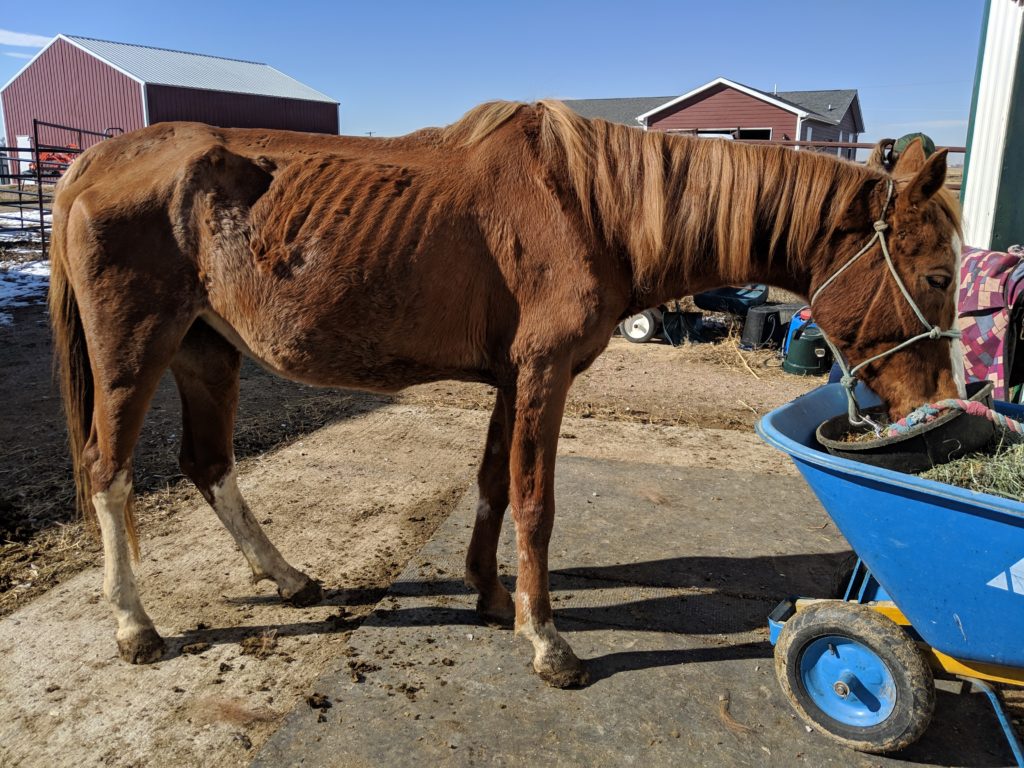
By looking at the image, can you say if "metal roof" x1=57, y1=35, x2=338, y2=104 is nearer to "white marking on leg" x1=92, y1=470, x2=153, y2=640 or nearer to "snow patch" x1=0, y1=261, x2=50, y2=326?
"snow patch" x1=0, y1=261, x2=50, y2=326

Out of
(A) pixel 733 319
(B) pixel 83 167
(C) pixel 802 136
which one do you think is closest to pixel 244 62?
(C) pixel 802 136

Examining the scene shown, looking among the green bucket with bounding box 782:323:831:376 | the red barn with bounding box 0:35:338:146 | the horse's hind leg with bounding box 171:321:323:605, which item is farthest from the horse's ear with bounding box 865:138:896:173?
the red barn with bounding box 0:35:338:146

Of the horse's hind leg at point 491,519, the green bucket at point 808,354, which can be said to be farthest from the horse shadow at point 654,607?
the green bucket at point 808,354

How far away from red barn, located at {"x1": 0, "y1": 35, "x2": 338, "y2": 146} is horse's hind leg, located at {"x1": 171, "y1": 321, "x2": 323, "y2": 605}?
32791 mm

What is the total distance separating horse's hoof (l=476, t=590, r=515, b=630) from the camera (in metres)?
2.95

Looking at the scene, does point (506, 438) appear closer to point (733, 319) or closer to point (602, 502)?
point (602, 502)

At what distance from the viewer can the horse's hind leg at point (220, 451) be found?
3.11m

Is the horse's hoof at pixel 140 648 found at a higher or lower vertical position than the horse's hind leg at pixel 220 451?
lower

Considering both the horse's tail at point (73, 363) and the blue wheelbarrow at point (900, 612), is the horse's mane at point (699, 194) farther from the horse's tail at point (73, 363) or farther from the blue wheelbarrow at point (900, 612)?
the horse's tail at point (73, 363)

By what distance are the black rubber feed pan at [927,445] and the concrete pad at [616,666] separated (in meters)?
0.93

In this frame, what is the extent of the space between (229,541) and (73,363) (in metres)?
1.18

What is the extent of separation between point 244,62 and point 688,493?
143ft

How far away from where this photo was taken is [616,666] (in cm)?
269

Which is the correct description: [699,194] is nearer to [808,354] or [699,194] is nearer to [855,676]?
[855,676]
